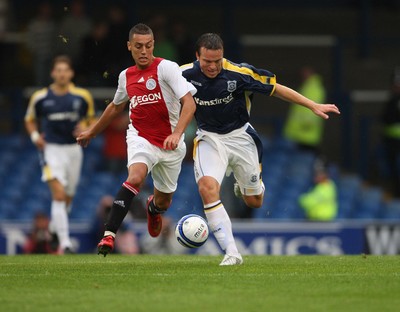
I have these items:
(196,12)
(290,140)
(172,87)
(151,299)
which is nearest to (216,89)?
(172,87)

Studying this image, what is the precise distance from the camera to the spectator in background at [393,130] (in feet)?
74.4

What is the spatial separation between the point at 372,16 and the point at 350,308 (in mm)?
18468

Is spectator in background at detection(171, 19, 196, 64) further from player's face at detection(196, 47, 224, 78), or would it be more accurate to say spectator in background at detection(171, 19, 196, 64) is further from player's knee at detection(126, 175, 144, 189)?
player's knee at detection(126, 175, 144, 189)

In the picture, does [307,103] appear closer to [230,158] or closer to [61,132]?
[230,158]

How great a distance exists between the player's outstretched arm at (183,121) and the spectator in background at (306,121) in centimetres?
1123

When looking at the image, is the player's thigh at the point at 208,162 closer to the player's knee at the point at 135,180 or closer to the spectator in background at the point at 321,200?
the player's knee at the point at 135,180

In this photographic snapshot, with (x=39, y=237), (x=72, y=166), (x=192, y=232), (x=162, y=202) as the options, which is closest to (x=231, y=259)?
(x=192, y=232)

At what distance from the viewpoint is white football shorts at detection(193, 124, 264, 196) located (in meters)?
12.0

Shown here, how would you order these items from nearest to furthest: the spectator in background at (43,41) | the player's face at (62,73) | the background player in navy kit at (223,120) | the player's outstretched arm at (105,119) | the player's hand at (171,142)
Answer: the player's hand at (171,142) < the background player in navy kit at (223,120) < the player's outstretched arm at (105,119) < the player's face at (62,73) < the spectator in background at (43,41)

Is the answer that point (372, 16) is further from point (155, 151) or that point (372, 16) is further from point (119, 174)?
point (155, 151)

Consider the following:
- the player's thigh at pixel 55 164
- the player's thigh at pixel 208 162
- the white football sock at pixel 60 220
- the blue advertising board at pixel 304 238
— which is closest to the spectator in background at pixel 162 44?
the blue advertising board at pixel 304 238

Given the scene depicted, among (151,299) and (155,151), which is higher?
(155,151)

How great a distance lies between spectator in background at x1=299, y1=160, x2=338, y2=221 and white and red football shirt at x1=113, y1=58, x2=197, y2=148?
28.2ft

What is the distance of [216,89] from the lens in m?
12.0
